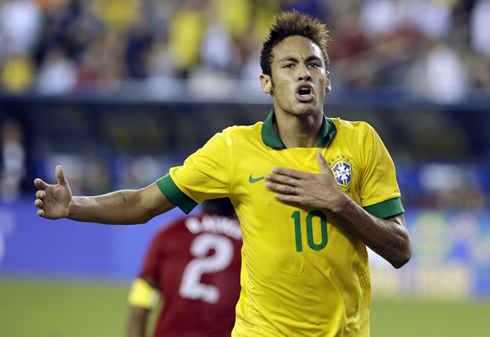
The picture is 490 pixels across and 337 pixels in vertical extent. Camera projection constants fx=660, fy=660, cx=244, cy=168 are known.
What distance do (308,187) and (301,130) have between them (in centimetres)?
44

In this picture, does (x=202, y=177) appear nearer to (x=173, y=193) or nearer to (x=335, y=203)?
(x=173, y=193)

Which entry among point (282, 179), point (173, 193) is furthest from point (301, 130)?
point (173, 193)

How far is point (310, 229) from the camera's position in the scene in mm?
3197

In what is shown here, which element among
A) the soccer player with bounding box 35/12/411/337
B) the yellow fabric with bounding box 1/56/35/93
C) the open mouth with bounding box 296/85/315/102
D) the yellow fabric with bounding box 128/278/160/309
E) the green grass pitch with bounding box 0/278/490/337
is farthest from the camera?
the yellow fabric with bounding box 1/56/35/93

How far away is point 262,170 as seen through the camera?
3.30 metres

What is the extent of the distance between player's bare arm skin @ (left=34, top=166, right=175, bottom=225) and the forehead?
0.95 metres

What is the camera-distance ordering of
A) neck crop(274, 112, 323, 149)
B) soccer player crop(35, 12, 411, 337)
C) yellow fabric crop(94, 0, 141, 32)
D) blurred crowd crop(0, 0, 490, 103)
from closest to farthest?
soccer player crop(35, 12, 411, 337)
neck crop(274, 112, 323, 149)
blurred crowd crop(0, 0, 490, 103)
yellow fabric crop(94, 0, 141, 32)

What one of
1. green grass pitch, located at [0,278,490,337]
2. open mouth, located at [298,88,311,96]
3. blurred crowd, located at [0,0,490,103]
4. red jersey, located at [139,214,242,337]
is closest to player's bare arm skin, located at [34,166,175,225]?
red jersey, located at [139,214,242,337]

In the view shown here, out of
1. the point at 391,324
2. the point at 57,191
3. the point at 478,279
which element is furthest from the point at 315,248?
the point at 478,279

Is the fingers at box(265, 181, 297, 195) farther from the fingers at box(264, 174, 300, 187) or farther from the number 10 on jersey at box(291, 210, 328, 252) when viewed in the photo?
the number 10 on jersey at box(291, 210, 328, 252)

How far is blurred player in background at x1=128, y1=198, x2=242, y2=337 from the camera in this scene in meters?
3.93

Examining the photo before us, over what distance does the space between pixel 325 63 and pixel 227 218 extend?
134cm

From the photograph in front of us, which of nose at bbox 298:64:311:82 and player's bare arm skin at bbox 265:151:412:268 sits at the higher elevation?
nose at bbox 298:64:311:82

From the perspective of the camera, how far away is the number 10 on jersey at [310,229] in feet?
10.5
